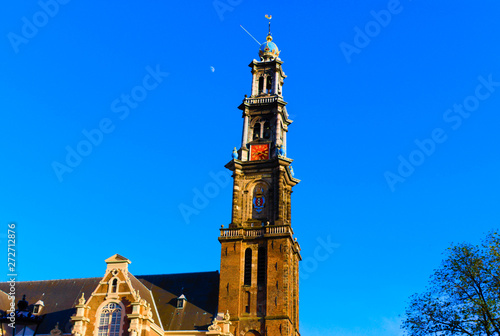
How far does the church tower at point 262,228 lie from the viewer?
49.5m

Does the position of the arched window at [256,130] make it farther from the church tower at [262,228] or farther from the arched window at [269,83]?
the arched window at [269,83]

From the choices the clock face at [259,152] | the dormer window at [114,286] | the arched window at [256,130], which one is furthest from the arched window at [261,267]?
the arched window at [256,130]

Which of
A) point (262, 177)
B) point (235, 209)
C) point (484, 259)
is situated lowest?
point (484, 259)

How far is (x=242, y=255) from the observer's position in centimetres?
5234

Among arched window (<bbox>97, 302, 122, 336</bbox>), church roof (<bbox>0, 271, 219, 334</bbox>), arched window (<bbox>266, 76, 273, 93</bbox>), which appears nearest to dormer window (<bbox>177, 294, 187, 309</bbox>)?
church roof (<bbox>0, 271, 219, 334</bbox>)

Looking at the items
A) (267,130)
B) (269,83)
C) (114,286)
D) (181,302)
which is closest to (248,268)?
(181,302)

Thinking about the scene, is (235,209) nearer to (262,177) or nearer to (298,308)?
(262,177)

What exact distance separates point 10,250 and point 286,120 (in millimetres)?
38114

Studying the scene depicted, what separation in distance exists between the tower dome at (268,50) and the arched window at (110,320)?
33.0 m

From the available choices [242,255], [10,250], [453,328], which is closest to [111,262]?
[242,255]

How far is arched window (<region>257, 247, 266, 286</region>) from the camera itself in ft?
168

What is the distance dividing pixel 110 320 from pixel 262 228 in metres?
15.8

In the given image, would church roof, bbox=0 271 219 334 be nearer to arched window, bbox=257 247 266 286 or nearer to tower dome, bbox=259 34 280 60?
arched window, bbox=257 247 266 286

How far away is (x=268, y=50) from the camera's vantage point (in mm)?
65750
